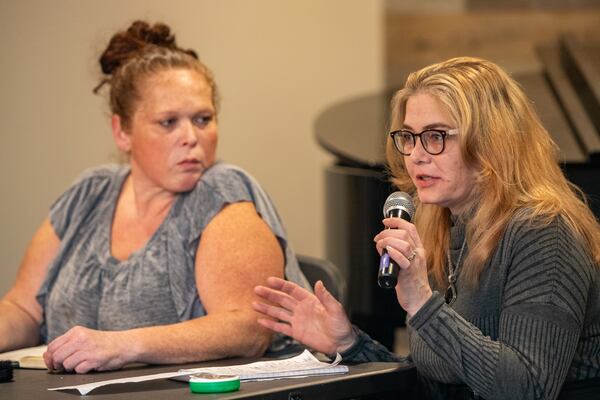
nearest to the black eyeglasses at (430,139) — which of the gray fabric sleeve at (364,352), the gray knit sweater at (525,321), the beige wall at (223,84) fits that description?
the gray knit sweater at (525,321)

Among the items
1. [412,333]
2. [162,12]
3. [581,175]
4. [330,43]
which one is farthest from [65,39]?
[412,333]

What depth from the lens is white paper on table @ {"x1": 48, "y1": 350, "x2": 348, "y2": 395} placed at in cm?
226

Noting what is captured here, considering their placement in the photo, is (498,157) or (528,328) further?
(498,157)

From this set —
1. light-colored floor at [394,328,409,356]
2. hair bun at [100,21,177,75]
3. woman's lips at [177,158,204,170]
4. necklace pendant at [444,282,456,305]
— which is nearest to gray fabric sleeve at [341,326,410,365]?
necklace pendant at [444,282,456,305]

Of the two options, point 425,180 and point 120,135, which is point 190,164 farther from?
point 425,180

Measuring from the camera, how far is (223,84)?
5.17 meters

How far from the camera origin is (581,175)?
3307mm

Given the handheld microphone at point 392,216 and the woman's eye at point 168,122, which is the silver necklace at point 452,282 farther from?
the woman's eye at point 168,122

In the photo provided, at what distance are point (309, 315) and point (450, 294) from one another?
343 millimetres

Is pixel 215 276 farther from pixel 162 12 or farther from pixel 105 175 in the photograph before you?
pixel 162 12

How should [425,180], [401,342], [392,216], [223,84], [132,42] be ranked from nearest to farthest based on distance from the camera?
[392,216] < [425,180] < [132,42] < [223,84] < [401,342]

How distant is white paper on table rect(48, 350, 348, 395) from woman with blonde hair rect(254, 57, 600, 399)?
176 mm

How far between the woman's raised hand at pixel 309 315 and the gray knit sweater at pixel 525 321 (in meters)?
0.28

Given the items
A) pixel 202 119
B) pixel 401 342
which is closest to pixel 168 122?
pixel 202 119
